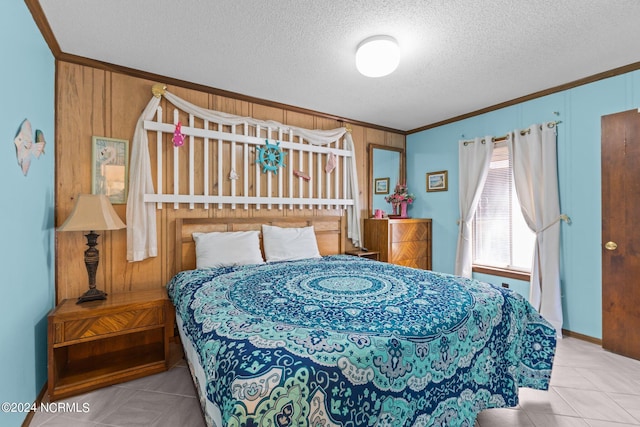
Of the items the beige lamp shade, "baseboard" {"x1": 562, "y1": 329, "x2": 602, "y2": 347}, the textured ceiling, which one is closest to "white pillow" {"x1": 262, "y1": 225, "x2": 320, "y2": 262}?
the beige lamp shade

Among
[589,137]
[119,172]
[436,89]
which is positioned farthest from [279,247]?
[589,137]

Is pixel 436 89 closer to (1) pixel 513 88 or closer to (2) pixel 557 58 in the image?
(1) pixel 513 88

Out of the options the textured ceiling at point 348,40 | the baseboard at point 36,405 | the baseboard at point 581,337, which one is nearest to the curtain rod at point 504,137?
the textured ceiling at point 348,40

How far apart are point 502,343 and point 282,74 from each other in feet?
9.00

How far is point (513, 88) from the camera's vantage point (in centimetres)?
315

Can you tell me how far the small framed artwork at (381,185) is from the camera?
4.46 metres

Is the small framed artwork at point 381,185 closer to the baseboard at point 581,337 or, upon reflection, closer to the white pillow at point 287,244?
the white pillow at point 287,244

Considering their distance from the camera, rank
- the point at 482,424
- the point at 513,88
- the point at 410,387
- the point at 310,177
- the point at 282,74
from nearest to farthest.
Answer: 1. the point at 410,387
2. the point at 482,424
3. the point at 282,74
4. the point at 513,88
5. the point at 310,177

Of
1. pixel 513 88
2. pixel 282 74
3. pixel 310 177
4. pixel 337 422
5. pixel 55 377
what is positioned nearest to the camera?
pixel 337 422

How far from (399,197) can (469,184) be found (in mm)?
942

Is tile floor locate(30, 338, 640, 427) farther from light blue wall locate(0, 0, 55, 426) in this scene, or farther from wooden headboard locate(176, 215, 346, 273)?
wooden headboard locate(176, 215, 346, 273)

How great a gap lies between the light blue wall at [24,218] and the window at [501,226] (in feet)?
14.3

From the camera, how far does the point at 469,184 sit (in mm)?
3910

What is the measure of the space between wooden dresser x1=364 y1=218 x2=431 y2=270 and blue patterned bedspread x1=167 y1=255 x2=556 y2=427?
62.8 inches
